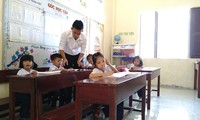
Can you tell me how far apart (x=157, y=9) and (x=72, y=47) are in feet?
12.1

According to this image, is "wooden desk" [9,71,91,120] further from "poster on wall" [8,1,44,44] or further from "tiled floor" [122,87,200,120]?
"tiled floor" [122,87,200,120]

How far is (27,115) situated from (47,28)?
1736 millimetres

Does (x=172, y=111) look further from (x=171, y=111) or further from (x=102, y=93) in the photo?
(x=102, y=93)

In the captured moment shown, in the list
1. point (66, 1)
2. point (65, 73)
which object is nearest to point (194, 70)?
point (66, 1)

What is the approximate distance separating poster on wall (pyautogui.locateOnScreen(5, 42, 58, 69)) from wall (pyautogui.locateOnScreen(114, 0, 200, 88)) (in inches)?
125

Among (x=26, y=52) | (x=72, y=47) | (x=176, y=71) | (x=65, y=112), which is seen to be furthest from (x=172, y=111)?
(x=176, y=71)

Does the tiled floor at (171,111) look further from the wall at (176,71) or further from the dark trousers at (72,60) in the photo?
the wall at (176,71)

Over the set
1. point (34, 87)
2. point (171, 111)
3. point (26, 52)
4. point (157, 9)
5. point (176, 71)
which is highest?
point (157, 9)

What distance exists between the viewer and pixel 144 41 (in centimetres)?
609

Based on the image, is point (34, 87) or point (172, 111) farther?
point (172, 111)

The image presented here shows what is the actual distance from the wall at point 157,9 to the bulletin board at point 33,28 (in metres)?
2.68

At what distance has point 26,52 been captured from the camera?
2922mm

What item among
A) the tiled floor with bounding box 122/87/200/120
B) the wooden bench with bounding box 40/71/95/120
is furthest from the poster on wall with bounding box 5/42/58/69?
the tiled floor with bounding box 122/87/200/120

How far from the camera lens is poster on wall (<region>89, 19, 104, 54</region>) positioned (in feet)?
16.3
